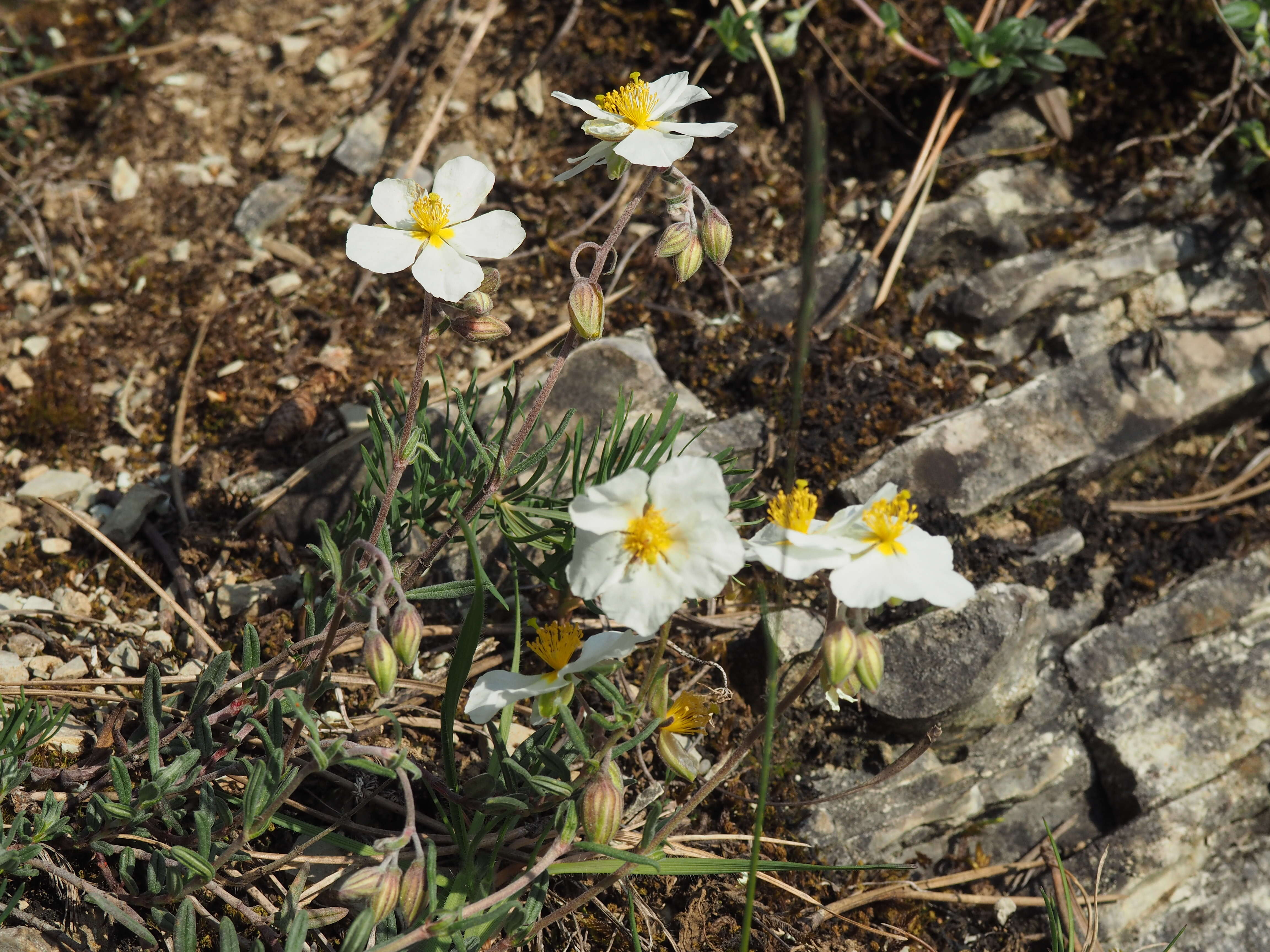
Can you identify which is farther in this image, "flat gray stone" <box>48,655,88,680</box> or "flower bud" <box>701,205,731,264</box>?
"flat gray stone" <box>48,655,88,680</box>

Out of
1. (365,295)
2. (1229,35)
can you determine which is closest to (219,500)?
(365,295)

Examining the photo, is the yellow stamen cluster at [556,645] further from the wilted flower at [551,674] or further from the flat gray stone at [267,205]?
the flat gray stone at [267,205]

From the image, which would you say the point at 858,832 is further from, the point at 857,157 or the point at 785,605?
the point at 857,157

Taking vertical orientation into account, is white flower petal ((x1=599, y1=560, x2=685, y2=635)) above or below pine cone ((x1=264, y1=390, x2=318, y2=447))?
above

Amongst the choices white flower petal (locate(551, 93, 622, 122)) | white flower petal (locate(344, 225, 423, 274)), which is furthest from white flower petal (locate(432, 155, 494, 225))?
white flower petal (locate(551, 93, 622, 122))

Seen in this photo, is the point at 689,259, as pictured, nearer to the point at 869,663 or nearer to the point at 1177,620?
the point at 869,663

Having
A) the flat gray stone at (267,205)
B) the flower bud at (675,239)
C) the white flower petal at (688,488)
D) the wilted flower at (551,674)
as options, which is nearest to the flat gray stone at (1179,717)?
the wilted flower at (551,674)

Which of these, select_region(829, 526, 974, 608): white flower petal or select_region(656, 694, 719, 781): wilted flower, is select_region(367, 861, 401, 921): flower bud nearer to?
select_region(656, 694, 719, 781): wilted flower
